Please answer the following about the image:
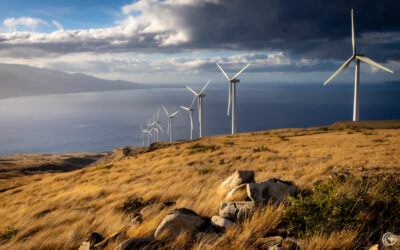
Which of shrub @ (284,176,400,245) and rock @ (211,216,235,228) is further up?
shrub @ (284,176,400,245)

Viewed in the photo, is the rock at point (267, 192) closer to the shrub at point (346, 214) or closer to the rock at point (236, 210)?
the rock at point (236, 210)

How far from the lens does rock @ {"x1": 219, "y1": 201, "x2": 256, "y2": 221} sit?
21.4 feet

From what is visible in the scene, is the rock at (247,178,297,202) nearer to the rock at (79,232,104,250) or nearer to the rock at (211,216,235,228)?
the rock at (211,216,235,228)

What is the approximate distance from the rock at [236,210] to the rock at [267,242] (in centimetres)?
103

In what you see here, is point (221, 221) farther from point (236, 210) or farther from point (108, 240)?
point (108, 240)

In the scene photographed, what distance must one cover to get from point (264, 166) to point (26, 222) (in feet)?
43.8

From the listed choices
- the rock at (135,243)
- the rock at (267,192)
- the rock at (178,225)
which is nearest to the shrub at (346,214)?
the rock at (267,192)

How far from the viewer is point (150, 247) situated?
17.9 ft

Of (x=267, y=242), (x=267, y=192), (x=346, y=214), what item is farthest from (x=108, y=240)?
(x=346, y=214)

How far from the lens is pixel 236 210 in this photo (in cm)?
664

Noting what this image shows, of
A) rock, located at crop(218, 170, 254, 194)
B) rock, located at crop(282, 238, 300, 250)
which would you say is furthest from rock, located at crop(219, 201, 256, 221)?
rock, located at crop(218, 170, 254, 194)

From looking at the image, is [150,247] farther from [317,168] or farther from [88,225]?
[317,168]

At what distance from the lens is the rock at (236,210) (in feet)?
21.4

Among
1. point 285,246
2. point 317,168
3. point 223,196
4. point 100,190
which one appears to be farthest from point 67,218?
point 317,168
